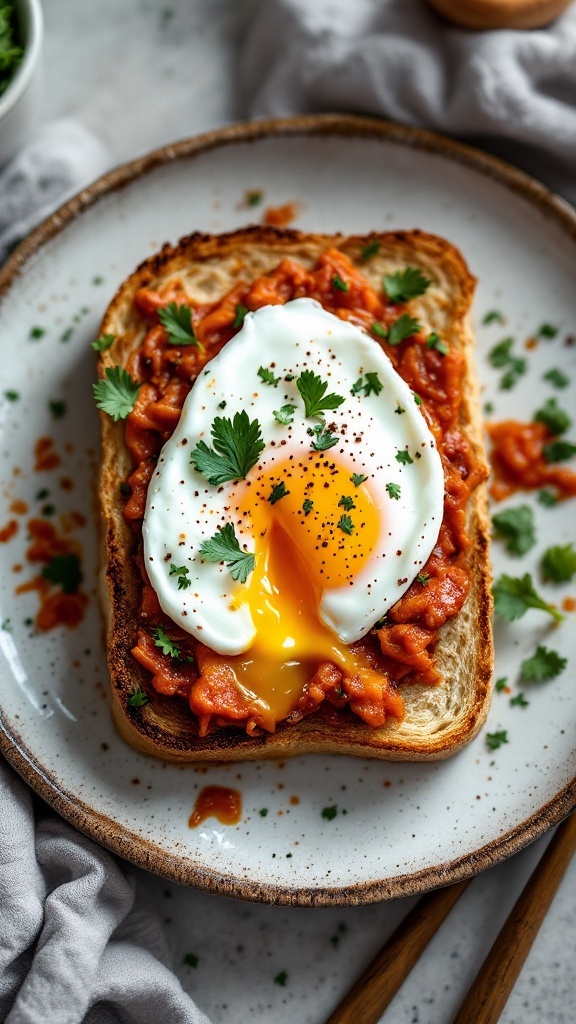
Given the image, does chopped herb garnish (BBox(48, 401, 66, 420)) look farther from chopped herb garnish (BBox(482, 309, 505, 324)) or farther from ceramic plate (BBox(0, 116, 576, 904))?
chopped herb garnish (BBox(482, 309, 505, 324))

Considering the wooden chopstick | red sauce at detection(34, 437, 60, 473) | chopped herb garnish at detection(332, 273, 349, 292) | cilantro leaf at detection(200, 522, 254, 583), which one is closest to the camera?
cilantro leaf at detection(200, 522, 254, 583)

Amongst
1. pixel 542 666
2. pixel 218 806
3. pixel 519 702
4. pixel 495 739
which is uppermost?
pixel 542 666

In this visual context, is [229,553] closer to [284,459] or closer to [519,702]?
[284,459]

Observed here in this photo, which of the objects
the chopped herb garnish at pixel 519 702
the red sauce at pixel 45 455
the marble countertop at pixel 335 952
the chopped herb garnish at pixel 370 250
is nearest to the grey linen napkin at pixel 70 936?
the marble countertop at pixel 335 952

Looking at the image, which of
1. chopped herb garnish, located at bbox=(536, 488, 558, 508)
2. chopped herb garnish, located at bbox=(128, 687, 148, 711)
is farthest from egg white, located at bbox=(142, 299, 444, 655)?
chopped herb garnish, located at bbox=(536, 488, 558, 508)

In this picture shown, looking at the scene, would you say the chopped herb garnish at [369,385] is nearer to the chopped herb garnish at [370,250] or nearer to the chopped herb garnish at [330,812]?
the chopped herb garnish at [370,250]

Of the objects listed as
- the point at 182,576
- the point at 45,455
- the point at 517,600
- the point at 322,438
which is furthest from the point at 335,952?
the point at 45,455
